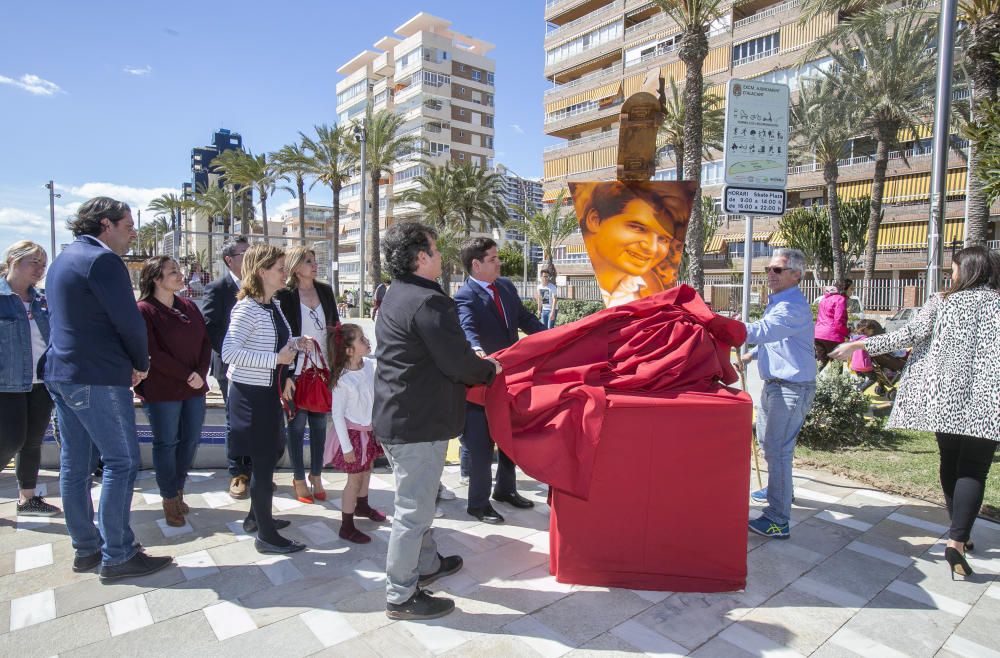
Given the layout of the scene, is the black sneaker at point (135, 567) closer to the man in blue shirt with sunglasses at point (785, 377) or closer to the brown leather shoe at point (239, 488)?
the brown leather shoe at point (239, 488)

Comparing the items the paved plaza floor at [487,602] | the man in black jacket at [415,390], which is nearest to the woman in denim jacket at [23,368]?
the paved plaza floor at [487,602]

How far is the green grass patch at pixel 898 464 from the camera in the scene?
16.0 ft

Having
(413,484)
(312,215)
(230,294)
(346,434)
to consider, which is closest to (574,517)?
(413,484)

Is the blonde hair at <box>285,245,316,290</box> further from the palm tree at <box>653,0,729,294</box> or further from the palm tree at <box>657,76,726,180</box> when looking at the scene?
the palm tree at <box>657,76,726,180</box>

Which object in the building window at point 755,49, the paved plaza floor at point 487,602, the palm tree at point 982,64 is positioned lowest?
the paved plaza floor at point 487,602

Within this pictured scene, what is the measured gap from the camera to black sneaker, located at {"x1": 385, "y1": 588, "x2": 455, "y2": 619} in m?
2.98

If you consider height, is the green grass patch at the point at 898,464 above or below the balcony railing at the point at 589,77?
below

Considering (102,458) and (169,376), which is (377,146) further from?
(102,458)

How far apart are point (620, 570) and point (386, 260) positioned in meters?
2.08

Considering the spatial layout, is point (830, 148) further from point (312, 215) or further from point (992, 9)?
point (312, 215)

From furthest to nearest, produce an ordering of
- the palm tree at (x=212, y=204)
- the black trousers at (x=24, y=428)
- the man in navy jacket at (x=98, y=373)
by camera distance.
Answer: the palm tree at (x=212, y=204) → the black trousers at (x=24, y=428) → the man in navy jacket at (x=98, y=373)

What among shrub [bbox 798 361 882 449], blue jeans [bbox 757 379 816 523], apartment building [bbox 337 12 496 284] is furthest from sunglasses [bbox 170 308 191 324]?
apartment building [bbox 337 12 496 284]

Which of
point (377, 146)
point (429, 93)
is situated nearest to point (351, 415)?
point (377, 146)

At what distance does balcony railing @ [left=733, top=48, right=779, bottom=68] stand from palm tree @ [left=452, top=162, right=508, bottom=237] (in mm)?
16522
